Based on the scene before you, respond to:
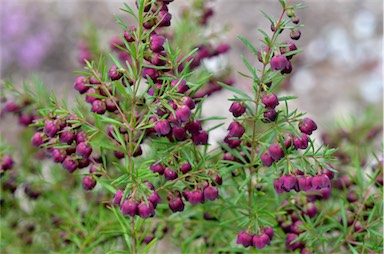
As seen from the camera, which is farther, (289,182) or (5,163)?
(5,163)

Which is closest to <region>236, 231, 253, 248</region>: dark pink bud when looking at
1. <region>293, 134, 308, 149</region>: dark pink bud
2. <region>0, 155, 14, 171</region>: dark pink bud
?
<region>293, 134, 308, 149</region>: dark pink bud

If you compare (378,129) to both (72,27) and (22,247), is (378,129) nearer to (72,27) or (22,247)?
(22,247)

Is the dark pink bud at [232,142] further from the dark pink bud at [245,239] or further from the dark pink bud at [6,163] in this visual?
the dark pink bud at [6,163]

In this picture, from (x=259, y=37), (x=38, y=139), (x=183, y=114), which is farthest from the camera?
(x=259, y=37)

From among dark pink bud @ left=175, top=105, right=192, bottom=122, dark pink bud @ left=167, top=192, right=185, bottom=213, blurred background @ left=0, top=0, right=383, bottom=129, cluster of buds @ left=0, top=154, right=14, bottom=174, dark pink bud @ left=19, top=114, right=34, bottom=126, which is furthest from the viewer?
blurred background @ left=0, top=0, right=383, bottom=129

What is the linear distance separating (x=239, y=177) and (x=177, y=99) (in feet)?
1.49

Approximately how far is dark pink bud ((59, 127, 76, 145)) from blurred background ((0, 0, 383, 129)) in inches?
128

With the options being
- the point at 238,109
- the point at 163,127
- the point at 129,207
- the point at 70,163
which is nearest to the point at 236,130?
the point at 238,109

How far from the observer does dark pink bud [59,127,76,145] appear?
117 centimetres

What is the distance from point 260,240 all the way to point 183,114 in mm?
322

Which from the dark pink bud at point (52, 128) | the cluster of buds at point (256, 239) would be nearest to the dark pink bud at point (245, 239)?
the cluster of buds at point (256, 239)

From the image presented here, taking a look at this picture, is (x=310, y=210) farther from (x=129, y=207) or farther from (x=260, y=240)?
(x=129, y=207)

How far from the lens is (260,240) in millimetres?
1206

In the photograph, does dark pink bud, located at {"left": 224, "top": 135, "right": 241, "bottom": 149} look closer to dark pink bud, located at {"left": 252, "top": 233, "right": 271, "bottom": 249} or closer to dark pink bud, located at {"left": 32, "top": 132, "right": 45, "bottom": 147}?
dark pink bud, located at {"left": 252, "top": 233, "right": 271, "bottom": 249}
